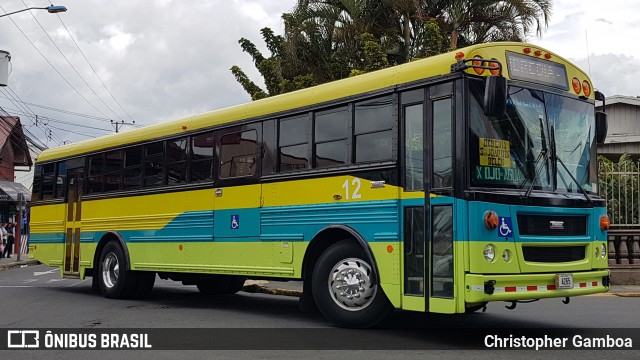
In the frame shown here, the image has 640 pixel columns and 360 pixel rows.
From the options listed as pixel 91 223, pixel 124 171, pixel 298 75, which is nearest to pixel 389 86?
pixel 124 171

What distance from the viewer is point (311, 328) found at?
962 centimetres

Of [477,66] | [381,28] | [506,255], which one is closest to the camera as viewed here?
[506,255]

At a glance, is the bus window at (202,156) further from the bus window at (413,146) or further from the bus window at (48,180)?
the bus window at (48,180)

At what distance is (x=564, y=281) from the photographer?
835 cm

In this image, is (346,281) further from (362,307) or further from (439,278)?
(439,278)

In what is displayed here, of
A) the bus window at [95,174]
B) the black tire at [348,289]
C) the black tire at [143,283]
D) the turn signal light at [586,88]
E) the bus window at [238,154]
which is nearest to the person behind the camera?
the black tire at [348,289]

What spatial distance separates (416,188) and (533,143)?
1.39 m

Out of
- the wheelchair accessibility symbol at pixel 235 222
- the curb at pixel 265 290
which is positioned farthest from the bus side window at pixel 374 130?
the curb at pixel 265 290

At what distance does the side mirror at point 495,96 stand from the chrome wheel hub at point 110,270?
8.54 meters

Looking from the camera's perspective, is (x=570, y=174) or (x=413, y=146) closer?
(x=413, y=146)

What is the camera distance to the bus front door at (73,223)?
50.7 feet

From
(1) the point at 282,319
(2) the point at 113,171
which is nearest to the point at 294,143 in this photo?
(1) the point at 282,319

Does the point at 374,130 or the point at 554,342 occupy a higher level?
the point at 374,130

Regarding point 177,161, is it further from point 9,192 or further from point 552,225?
point 9,192
